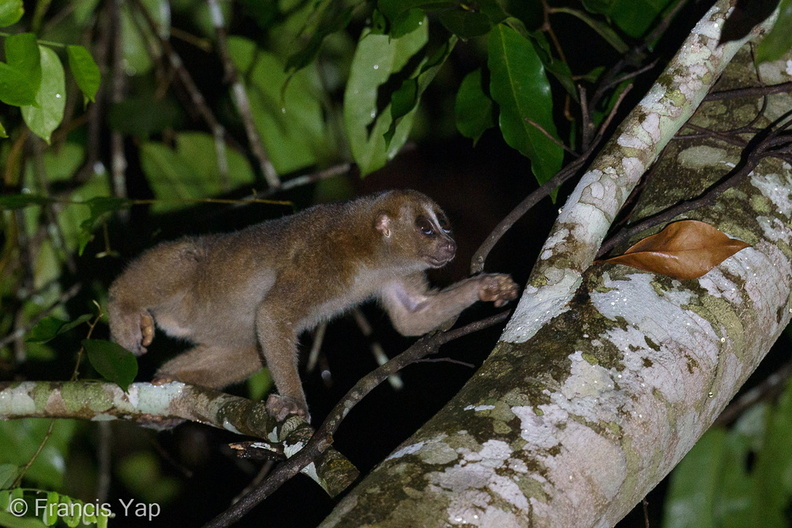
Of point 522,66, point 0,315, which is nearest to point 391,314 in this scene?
point 522,66

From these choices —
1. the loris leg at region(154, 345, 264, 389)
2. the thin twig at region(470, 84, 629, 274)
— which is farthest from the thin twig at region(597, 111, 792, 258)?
the loris leg at region(154, 345, 264, 389)

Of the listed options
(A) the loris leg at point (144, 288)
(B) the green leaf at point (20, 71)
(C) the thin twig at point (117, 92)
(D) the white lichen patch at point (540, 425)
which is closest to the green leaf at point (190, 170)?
(C) the thin twig at point (117, 92)

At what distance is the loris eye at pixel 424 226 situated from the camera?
404 centimetres

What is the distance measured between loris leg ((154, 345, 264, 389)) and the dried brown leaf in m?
2.75

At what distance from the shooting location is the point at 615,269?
6.86 ft

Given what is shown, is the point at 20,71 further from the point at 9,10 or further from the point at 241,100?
the point at 241,100

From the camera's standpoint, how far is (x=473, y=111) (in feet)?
10.4

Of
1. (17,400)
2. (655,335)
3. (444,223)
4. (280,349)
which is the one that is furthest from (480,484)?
(444,223)

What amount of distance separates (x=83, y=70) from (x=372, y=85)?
138 centimetres

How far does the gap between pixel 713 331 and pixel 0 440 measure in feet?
14.6

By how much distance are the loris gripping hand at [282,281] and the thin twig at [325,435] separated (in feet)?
4.16

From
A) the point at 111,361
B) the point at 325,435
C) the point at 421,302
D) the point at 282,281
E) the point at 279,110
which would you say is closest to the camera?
the point at 325,435

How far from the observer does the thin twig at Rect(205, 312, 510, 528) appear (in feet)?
6.34

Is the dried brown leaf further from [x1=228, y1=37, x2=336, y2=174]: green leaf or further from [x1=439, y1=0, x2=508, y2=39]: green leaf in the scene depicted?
[x1=228, y1=37, x2=336, y2=174]: green leaf
